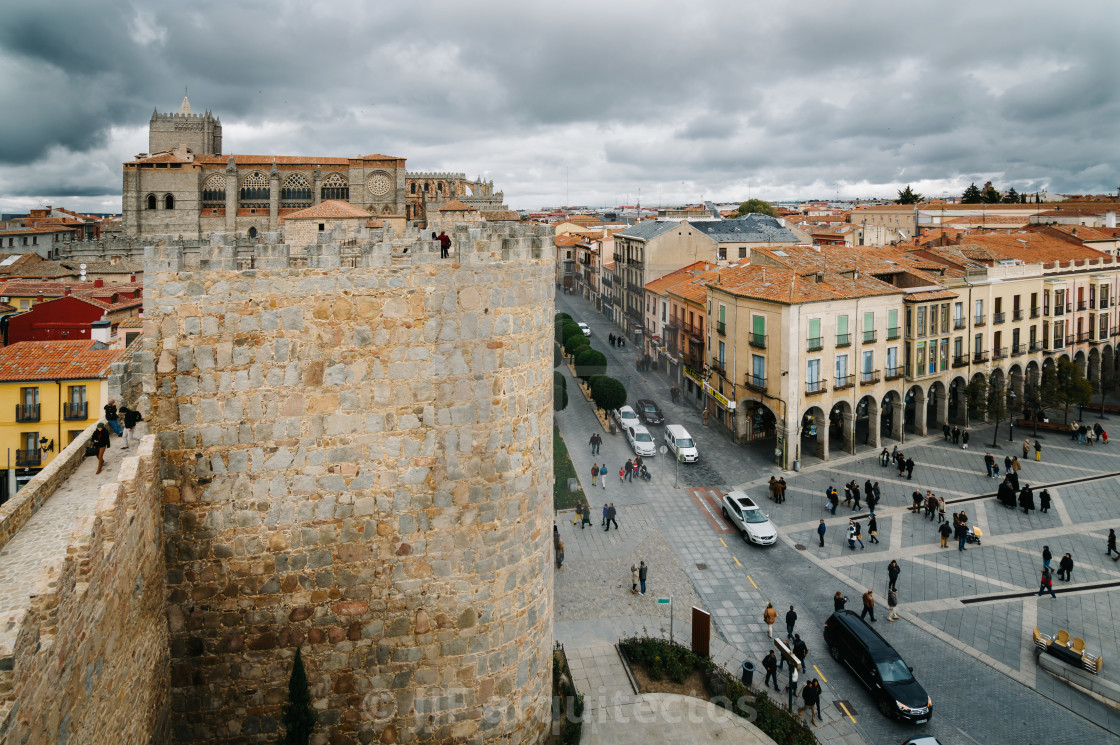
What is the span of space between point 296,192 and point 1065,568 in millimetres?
81376

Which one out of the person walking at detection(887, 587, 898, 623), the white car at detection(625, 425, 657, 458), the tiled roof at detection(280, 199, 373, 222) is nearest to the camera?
the person walking at detection(887, 587, 898, 623)

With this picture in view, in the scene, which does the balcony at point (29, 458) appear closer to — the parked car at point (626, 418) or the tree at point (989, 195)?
the parked car at point (626, 418)

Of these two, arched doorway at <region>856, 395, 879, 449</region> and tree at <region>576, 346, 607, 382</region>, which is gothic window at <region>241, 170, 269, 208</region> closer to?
tree at <region>576, 346, 607, 382</region>

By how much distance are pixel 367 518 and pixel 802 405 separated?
24.7 m

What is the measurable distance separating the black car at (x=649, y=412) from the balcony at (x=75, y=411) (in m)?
22.7

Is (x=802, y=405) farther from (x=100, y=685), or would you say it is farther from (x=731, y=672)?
(x=100, y=685)

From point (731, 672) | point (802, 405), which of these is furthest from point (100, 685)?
point (802, 405)

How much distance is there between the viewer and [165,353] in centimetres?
670

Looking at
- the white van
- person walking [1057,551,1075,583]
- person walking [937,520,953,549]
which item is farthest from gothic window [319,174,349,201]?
person walking [1057,551,1075,583]

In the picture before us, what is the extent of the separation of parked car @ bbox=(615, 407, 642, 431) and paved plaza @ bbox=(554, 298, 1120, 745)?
279 cm

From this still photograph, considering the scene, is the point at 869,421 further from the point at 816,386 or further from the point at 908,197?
the point at 908,197

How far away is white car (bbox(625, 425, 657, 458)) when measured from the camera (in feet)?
95.4

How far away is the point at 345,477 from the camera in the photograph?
7074mm

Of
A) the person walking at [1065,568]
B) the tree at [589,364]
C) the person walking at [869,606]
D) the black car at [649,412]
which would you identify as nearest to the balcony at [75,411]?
the person walking at [869,606]
